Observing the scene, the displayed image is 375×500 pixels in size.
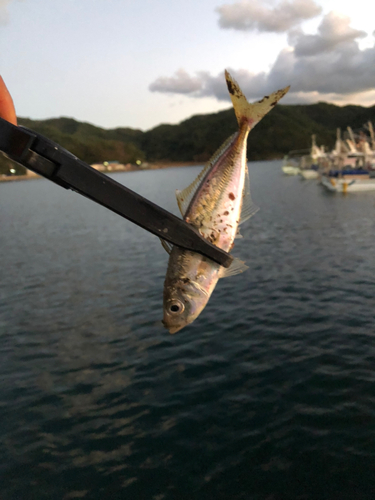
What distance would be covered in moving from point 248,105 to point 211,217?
1415mm

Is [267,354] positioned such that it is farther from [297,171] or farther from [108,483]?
[297,171]

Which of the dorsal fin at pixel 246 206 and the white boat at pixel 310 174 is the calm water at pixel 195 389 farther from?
the white boat at pixel 310 174

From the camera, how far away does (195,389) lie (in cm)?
1041

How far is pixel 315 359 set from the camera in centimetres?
1161

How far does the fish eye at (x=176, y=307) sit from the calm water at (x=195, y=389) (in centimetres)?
527

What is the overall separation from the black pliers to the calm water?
6455 millimetres

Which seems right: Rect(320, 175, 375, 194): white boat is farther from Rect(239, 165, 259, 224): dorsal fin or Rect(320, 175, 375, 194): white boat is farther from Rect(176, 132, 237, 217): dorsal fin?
Rect(176, 132, 237, 217): dorsal fin

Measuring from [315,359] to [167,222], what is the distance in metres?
10.2

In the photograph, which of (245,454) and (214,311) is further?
(214,311)

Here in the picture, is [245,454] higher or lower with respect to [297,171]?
lower

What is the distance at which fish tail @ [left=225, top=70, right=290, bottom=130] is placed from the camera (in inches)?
152

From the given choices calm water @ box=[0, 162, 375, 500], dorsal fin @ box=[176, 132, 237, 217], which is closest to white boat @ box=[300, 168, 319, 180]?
calm water @ box=[0, 162, 375, 500]

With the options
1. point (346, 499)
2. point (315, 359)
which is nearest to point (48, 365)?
point (315, 359)

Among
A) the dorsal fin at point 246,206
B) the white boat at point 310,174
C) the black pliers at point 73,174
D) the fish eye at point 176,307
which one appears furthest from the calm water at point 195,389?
the white boat at point 310,174
